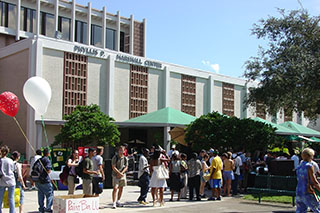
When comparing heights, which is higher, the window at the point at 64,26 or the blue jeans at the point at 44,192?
the window at the point at 64,26

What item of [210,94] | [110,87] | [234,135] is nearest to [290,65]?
[234,135]

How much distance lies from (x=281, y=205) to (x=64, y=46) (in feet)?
71.9

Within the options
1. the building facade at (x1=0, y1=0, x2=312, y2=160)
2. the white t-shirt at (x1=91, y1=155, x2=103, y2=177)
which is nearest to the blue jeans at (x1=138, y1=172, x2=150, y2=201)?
the white t-shirt at (x1=91, y1=155, x2=103, y2=177)

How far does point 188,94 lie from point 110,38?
1518cm

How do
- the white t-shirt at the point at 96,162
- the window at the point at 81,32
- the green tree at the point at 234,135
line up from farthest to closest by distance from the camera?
1. the window at the point at 81,32
2. the green tree at the point at 234,135
3. the white t-shirt at the point at 96,162

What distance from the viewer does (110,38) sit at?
49844 mm

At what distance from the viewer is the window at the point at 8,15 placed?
132 feet

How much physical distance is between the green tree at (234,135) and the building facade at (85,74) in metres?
5.00

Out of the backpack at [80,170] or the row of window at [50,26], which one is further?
the row of window at [50,26]

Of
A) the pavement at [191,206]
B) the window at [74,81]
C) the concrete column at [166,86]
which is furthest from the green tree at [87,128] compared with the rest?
the concrete column at [166,86]

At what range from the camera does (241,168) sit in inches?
677

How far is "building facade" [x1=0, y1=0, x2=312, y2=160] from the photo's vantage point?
98.7ft

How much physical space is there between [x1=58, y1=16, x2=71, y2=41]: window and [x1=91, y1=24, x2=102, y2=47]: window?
3184mm

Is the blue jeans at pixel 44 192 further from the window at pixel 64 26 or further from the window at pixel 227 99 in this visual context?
the window at pixel 64 26
